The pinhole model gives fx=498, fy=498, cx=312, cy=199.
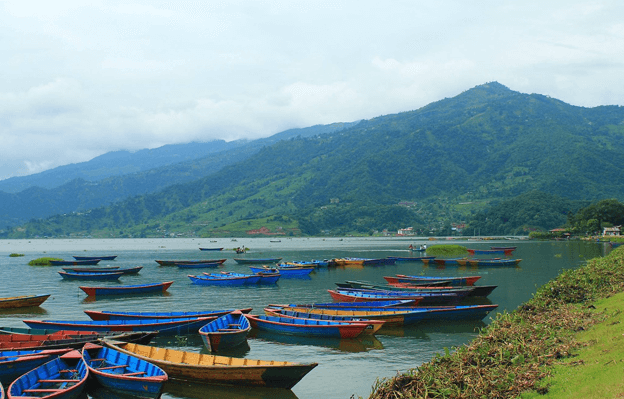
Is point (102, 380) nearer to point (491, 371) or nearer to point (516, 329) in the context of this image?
point (491, 371)

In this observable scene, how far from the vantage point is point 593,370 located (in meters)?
13.6

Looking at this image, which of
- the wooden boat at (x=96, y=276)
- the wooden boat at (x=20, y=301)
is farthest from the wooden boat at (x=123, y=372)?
the wooden boat at (x=96, y=276)

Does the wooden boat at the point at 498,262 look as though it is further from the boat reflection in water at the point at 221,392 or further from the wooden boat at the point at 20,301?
the boat reflection in water at the point at 221,392

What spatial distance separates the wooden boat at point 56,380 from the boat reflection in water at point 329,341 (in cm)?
1143

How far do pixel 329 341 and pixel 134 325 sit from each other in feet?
36.4

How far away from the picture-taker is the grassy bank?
44.9ft

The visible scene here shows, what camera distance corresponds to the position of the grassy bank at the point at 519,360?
1369 centimetres

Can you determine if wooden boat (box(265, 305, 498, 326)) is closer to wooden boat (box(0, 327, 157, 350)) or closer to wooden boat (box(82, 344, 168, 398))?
wooden boat (box(0, 327, 157, 350))

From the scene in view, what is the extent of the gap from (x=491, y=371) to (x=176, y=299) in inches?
1489

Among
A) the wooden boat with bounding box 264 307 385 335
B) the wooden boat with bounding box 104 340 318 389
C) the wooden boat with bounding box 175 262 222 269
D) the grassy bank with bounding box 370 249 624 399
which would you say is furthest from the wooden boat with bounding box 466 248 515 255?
the wooden boat with bounding box 104 340 318 389

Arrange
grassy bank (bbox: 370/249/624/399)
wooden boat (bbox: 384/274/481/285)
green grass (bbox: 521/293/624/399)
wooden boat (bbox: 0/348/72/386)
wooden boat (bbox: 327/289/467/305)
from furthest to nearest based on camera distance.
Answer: wooden boat (bbox: 384/274/481/285), wooden boat (bbox: 327/289/467/305), wooden boat (bbox: 0/348/72/386), grassy bank (bbox: 370/249/624/399), green grass (bbox: 521/293/624/399)

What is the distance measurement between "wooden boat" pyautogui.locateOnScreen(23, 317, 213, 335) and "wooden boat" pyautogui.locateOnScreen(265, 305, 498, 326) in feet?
19.1

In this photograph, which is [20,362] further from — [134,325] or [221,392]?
[134,325]

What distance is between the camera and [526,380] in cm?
1392
